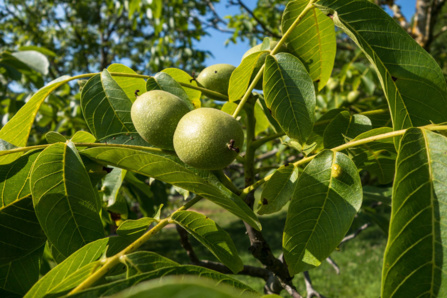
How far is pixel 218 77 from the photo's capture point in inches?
56.7

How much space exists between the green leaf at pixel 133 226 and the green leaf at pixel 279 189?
36 centimetres

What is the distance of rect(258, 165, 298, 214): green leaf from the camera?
1.15 m

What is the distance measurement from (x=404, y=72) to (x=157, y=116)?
2.34 ft

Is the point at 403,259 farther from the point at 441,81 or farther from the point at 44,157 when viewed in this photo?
the point at 44,157

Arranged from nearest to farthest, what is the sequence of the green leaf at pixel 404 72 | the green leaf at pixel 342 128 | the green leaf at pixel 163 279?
1. the green leaf at pixel 163 279
2. the green leaf at pixel 404 72
3. the green leaf at pixel 342 128

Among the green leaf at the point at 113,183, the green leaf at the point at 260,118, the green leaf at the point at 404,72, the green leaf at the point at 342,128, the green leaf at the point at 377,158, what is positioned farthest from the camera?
the green leaf at the point at 260,118

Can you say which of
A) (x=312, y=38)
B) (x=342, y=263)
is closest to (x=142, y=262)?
(x=312, y=38)

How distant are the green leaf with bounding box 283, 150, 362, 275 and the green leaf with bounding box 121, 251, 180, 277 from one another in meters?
0.34

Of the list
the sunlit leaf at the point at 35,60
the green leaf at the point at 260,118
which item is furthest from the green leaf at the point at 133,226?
the sunlit leaf at the point at 35,60

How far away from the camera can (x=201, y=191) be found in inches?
36.5

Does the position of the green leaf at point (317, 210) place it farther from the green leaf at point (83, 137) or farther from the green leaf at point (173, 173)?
the green leaf at point (83, 137)

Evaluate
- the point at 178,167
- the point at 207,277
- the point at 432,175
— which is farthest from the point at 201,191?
the point at 432,175

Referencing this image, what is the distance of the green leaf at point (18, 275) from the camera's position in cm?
97

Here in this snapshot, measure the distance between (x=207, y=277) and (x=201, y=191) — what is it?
249mm
